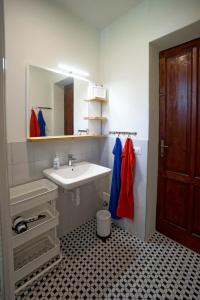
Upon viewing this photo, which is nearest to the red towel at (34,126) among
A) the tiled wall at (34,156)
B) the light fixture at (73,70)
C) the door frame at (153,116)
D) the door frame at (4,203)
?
the tiled wall at (34,156)

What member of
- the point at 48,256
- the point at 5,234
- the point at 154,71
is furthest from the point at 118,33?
the point at 48,256

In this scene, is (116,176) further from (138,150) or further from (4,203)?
(4,203)

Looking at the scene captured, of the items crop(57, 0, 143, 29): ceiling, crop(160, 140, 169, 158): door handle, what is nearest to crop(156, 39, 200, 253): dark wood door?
crop(160, 140, 169, 158): door handle

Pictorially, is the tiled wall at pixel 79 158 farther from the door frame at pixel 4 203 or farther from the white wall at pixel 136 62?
the door frame at pixel 4 203

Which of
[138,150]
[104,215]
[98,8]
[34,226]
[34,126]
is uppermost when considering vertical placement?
[98,8]

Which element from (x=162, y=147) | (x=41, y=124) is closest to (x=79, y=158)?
(x=41, y=124)

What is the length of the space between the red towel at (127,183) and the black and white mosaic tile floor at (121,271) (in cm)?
33

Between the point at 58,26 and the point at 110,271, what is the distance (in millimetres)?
2565

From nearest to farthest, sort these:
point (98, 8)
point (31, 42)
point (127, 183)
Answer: point (31, 42), point (98, 8), point (127, 183)

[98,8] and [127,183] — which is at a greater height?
[98,8]

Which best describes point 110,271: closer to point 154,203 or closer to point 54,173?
point 154,203

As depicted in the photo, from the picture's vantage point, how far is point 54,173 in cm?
171

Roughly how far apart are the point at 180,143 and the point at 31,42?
72.4 inches

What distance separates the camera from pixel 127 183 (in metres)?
1.93
